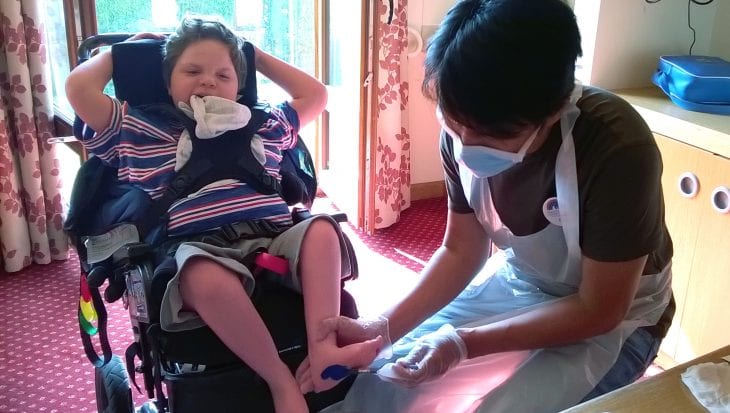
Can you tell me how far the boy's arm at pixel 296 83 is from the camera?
1.54 meters

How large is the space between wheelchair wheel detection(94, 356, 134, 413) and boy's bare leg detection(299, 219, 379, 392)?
1.47ft

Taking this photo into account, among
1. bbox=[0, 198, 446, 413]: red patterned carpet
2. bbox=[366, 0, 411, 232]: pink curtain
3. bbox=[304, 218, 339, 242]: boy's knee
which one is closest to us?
bbox=[304, 218, 339, 242]: boy's knee

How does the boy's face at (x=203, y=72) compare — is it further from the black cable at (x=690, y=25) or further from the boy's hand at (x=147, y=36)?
the black cable at (x=690, y=25)

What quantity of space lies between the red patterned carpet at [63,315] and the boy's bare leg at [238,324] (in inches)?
34.6

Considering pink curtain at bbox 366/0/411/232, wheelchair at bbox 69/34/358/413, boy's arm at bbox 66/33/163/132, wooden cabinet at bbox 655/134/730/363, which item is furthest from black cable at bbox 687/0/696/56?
boy's arm at bbox 66/33/163/132

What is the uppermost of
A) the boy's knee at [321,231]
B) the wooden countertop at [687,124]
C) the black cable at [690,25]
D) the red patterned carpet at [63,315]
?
the black cable at [690,25]

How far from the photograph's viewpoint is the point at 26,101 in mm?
2377

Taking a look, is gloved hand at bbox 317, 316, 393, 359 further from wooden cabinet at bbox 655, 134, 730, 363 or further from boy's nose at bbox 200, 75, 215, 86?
wooden cabinet at bbox 655, 134, 730, 363

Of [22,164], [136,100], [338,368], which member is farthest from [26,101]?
[338,368]

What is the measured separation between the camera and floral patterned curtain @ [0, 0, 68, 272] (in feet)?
7.57

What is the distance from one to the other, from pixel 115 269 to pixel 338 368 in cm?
44

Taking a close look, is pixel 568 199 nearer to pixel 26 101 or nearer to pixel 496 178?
pixel 496 178

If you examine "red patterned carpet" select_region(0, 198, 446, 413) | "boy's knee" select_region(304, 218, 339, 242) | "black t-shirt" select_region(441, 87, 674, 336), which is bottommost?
"red patterned carpet" select_region(0, 198, 446, 413)

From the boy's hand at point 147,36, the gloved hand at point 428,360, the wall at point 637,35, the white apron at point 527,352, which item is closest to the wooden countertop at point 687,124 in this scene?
the wall at point 637,35
